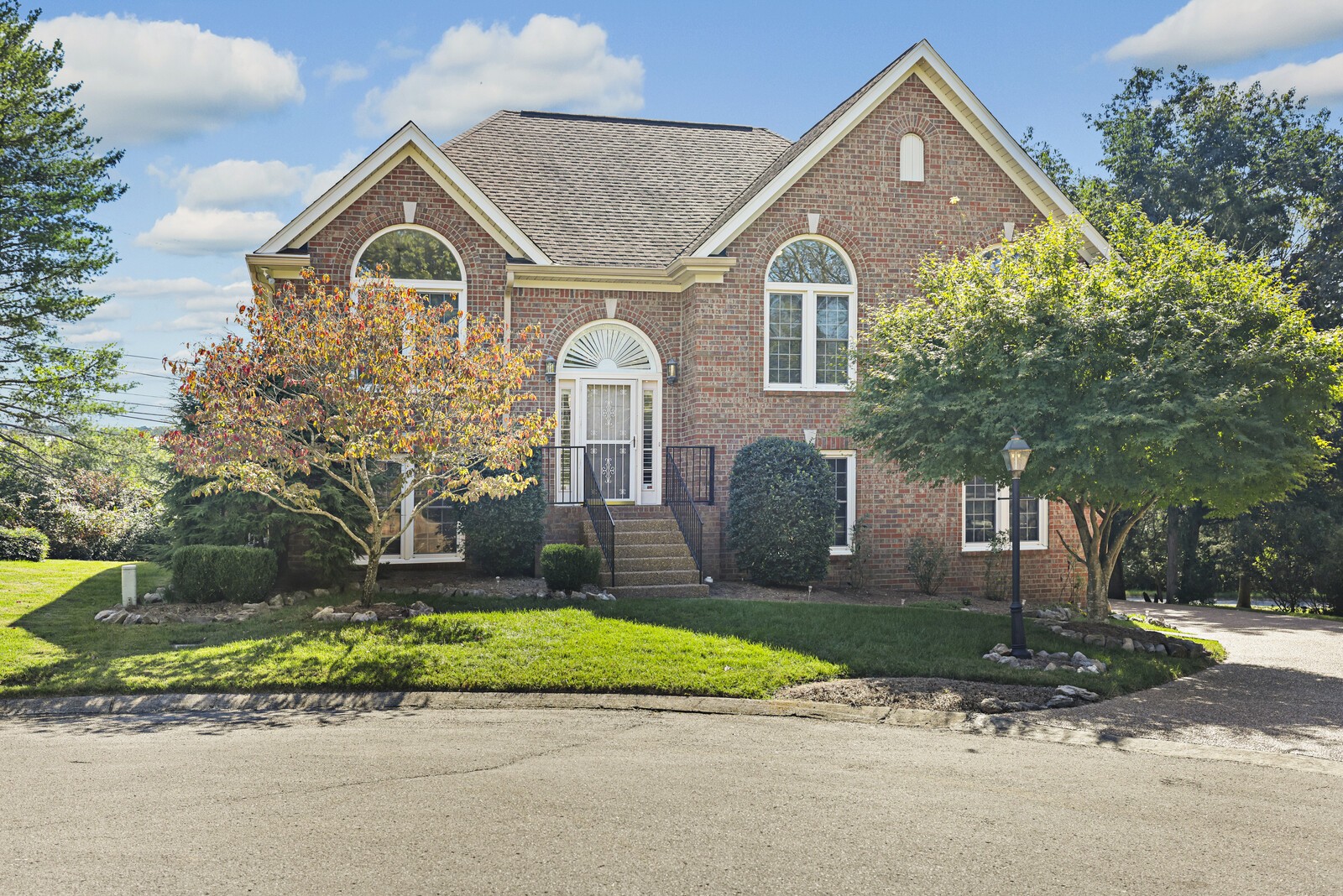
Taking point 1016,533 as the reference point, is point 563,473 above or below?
above

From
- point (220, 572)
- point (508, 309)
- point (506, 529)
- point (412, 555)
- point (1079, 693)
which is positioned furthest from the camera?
point (508, 309)

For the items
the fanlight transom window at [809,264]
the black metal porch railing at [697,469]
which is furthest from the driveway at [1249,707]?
the fanlight transom window at [809,264]

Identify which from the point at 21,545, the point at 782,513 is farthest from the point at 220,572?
the point at 21,545

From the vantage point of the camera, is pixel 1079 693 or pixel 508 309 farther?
pixel 508 309

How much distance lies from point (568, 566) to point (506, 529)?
168 centimetres

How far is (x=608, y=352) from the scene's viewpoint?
1831 cm

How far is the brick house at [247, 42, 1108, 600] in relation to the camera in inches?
674

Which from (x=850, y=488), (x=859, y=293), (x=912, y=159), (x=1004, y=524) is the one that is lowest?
(x=1004, y=524)

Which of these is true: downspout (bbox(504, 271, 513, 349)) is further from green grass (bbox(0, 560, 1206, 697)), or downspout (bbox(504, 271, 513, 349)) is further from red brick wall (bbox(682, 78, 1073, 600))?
green grass (bbox(0, 560, 1206, 697))

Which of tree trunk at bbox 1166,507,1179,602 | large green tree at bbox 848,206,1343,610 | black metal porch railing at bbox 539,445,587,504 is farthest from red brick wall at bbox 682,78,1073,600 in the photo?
tree trunk at bbox 1166,507,1179,602

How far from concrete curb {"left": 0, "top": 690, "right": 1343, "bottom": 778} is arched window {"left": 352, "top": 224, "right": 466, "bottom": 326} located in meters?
8.78

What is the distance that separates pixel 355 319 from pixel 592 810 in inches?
297

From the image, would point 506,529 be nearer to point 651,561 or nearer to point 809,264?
point 651,561

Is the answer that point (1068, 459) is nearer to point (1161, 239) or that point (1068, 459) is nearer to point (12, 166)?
point (1161, 239)
